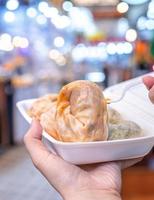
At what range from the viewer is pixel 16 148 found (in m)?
3.91

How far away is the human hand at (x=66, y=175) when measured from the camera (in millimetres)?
735

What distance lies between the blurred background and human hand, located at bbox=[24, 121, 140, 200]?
2.03m

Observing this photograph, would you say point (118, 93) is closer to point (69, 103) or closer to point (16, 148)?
point (69, 103)

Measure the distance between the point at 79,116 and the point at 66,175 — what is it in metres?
0.11

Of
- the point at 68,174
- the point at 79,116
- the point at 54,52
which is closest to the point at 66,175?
the point at 68,174

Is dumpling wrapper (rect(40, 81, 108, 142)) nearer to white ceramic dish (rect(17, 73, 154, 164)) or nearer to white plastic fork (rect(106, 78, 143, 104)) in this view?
white ceramic dish (rect(17, 73, 154, 164))

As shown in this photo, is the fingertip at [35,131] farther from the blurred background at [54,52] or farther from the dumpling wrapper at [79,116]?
the blurred background at [54,52]

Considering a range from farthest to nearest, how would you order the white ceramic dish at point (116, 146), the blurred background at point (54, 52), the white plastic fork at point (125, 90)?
1. the blurred background at point (54, 52)
2. the white plastic fork at point (125, 90)
3. the white ceramic dish at point (116, 146)

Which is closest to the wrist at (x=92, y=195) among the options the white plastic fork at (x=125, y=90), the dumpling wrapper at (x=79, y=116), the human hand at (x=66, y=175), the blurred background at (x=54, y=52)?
the human hand at (x=66, y=175)

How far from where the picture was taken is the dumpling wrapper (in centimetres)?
70

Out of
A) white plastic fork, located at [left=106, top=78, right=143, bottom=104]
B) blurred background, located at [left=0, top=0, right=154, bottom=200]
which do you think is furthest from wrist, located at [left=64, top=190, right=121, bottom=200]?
blurred background, located at [left=0, top=0, right=154, bottom=200]

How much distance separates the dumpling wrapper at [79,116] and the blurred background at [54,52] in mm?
2059

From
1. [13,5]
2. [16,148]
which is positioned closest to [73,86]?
[16,148]

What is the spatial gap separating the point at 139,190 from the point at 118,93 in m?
1.34
